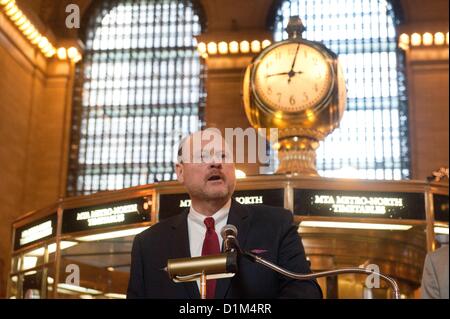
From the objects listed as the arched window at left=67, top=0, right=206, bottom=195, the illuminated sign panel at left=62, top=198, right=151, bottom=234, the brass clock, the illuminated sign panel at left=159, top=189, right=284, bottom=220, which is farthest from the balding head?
the arched window at left=67, top=0, right=206, bottom=195

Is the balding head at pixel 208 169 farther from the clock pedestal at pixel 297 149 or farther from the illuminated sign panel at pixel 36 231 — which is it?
the clock pedestal at pixel 297 149

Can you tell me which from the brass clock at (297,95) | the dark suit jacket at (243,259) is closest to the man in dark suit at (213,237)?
the dark suit jacket at (243,259)

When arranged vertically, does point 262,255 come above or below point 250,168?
below

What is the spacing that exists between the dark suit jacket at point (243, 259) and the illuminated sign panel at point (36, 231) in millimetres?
1456

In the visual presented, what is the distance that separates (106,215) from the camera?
3.66m

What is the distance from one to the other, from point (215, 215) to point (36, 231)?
1.70 meters

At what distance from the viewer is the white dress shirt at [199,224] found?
2420mm

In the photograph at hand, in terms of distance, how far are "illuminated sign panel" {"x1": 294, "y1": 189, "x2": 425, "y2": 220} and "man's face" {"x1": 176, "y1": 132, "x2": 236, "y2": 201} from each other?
1156 millimetres

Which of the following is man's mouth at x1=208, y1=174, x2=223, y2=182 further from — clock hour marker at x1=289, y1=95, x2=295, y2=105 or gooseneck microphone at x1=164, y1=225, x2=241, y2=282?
clock hour marker at x1=289, y1=95, x2=295, y2=105

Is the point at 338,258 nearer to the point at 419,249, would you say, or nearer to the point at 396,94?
the point at 419,249

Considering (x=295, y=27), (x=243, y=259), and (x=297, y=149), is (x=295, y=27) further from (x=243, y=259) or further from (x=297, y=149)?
(x=243, y=259)

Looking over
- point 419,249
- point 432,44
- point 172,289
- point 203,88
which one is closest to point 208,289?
point 172,289

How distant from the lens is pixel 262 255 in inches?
92.4

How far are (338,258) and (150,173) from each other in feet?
29.4
